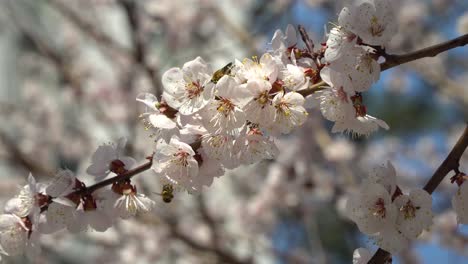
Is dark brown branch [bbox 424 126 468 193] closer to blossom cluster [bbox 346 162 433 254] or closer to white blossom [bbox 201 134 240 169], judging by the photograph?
blossom cluster [bbox 346 162 433 254]

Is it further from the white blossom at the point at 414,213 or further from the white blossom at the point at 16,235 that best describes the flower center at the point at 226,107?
the white blossom at the point at 16,235

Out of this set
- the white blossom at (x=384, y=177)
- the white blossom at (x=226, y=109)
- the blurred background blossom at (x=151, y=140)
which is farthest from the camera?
the blurred background blossom at (x=151, y=140)

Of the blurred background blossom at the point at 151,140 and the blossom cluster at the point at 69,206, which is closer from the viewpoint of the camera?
the blossom cluster at the point at 69,206

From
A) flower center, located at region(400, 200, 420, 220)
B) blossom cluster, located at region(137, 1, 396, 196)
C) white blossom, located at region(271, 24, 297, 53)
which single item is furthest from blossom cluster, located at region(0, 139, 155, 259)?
flower center, located at region(400, 200, 420, 220)

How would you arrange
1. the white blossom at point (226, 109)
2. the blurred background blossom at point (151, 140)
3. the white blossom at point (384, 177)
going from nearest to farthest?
1. the white blossom at point (226, 109)
2. the white blossom at point (384, 177)
3. the blurred background blossom at point (151, 140)

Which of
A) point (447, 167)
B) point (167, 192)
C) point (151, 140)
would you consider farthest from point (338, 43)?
point (151, 140)

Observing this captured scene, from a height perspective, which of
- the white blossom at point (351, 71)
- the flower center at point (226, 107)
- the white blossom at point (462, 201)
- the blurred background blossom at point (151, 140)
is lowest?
the white blossom at point (462, 201)

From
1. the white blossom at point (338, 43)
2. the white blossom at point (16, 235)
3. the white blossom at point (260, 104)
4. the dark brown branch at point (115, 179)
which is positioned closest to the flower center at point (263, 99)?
the white blossom at point (260, 104)

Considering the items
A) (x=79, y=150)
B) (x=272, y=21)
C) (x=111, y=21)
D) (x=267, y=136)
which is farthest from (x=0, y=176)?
(x=267, y=136)
